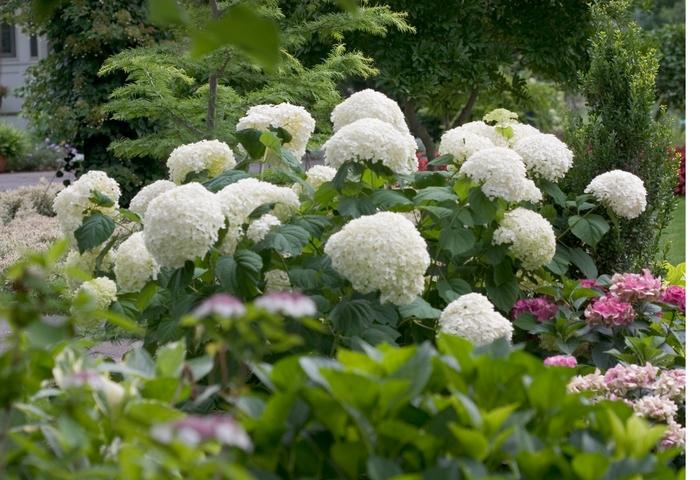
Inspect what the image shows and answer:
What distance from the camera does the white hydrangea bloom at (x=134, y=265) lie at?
3.00 m

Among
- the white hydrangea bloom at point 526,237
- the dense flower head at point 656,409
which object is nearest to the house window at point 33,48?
the white hydrangea bloom at point 526,237

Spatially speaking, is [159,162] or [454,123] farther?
[454,123]

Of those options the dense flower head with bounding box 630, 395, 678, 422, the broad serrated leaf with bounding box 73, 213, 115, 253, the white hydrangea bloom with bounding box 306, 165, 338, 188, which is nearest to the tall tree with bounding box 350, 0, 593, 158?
the white hydrangea bloom with bounding box 306, 165, 338, 188

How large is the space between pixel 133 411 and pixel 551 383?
69cm

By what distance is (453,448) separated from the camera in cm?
158

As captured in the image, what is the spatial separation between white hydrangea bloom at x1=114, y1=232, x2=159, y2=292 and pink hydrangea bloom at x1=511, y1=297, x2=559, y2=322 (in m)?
1.23

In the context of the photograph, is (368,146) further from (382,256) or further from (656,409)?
(656,409)

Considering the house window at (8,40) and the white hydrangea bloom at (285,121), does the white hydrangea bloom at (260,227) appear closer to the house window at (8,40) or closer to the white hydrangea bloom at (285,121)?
the white hydrangea bloom at (285,121)

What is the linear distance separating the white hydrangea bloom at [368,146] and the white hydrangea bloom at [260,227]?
274 mm

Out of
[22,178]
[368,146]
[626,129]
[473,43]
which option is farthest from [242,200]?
[22,178]

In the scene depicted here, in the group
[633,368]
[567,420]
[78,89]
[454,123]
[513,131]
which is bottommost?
[454,123]
